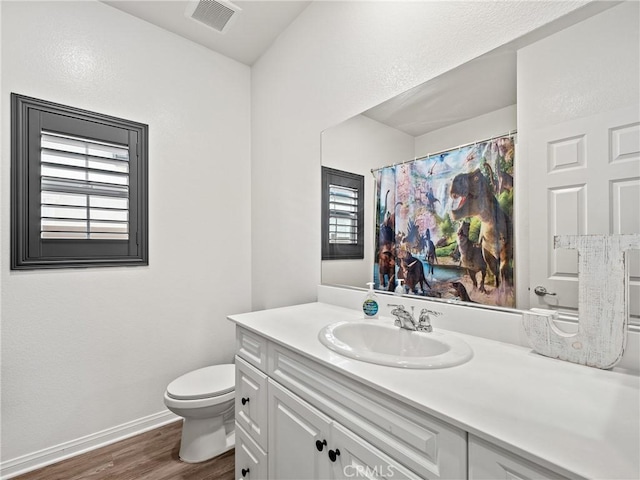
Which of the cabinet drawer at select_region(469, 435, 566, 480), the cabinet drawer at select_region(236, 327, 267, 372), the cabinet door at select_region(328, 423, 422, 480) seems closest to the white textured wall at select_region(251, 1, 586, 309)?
the cabinet drawer at select_region(236, 327, 267, 372)

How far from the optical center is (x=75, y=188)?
1.81m

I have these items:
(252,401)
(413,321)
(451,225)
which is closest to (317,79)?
(451,225)

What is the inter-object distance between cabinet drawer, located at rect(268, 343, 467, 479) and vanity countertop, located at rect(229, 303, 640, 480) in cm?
4

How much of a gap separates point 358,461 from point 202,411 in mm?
1183

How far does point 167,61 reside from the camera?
85.9 inches

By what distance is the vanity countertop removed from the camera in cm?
51

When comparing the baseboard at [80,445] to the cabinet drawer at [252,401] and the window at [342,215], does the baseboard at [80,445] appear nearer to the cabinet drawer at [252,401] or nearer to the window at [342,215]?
the cabinet drawer at [252,401]

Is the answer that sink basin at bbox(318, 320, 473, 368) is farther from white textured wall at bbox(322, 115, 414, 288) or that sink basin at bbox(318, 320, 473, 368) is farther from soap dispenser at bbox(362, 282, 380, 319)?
white textured wall at bbox(322, 115, 414, 288)

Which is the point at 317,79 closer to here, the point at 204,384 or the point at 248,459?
the point at 204,384

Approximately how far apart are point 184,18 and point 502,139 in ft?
7.09

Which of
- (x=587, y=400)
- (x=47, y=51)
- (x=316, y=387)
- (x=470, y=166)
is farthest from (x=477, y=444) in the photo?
(x=47, y=51)

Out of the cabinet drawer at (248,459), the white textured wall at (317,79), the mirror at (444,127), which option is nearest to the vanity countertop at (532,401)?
the mirror at (444,127)

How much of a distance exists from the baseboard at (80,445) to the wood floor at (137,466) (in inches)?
1.2

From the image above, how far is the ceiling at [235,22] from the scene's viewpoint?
1935mm
